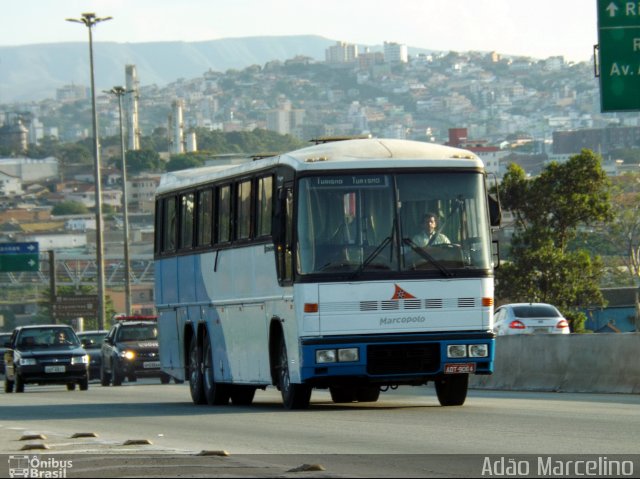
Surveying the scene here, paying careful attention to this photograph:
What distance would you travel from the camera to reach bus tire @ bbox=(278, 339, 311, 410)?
64.8 ft

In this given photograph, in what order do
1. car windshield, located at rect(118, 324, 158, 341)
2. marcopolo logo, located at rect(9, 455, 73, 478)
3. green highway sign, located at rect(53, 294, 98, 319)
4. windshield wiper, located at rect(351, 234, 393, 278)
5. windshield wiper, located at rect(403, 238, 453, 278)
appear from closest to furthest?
marcopolo logo, located at rect(9, 455, 73, 478) → windshield wiper, located at rect(351, 234, 393, 278) → windshield wiper, located at rect(403, 238, 453, 278) → car windshield, located at rect(118, 324, 158, 341) → green highway sign, located at rect(53, 294, 98, 319)

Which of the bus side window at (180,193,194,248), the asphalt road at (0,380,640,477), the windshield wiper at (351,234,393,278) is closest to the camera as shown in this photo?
the asphalt road at (0,380,640,477)

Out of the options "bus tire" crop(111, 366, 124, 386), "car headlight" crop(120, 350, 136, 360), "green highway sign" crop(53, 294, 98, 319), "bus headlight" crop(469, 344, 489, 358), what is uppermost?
"bus headlight" crop(469, 344, 489, 358)

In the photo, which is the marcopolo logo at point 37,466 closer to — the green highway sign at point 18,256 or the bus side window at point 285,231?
the bus side window at point 285,231

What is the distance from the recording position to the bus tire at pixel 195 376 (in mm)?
23828

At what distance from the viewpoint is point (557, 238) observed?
63906mm

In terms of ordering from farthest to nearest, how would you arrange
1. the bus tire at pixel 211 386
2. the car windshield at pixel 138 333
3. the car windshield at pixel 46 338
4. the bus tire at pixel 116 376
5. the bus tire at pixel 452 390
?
the car windshield at pixel 138 333
the bus tire at pixel 116 376
the car windshield at pixel 46 338
the bus tire at pixel 211 386
the bus tire at pixel 452 390

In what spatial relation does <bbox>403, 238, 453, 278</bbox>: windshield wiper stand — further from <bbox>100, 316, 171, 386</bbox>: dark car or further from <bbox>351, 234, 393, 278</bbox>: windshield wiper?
<bbox>100, 316, 171, 386</bbox>: dark car

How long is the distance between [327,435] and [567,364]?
33.4ft

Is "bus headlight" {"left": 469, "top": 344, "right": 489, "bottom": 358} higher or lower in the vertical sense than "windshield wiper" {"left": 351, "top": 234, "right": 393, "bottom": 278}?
lower

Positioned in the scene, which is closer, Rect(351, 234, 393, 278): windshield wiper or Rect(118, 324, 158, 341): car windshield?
Rect(351, 234, 393, 278): windshield wiper

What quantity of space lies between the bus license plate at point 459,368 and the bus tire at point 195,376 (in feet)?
18.9

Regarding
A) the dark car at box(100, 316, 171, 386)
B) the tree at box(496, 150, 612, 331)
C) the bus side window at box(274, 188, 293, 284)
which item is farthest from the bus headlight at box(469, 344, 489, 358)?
the tree at box(496, 150, 612, 331)

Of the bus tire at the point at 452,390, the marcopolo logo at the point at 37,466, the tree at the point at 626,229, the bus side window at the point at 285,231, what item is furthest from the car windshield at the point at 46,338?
the tree at the point at 626,229
